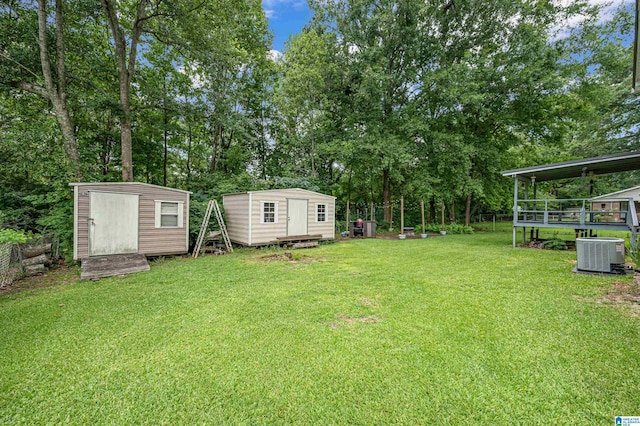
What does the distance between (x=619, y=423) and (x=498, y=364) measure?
2.42 feet

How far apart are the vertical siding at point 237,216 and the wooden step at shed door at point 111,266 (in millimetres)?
3128

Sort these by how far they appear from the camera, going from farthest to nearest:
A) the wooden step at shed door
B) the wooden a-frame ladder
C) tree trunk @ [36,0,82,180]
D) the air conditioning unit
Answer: the wooden a-frame ladder, tree trunk @ [36,0,82,180], the wooden step at shed door, the air conditioning unit

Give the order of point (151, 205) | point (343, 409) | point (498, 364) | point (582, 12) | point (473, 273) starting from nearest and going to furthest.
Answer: point (343, 409) < point (498, 364) < point (473, 273) < point (151, 205) < point (582, 12)

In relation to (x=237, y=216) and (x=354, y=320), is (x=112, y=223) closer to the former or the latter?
(x=237, y=216)

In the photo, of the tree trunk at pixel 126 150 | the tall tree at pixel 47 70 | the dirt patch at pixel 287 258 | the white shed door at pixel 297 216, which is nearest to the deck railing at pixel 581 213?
the dirt patch at pixel 287 258

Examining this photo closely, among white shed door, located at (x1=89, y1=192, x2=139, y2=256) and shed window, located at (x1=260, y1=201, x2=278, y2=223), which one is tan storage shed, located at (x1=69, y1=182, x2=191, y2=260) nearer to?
white shed door, located at (x1=89, y1=192, x2=139, y2=256)

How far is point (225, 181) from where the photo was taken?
12.7 metres

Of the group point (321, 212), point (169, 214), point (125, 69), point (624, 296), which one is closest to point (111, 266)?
point (169, 214)

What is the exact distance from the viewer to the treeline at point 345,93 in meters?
9.83

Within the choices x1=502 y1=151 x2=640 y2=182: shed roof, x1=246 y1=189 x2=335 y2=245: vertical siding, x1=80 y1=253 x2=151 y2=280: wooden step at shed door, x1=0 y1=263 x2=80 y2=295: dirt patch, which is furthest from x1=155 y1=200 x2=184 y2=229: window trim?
x1=502 y1=151 x2=640 y2=182: shed roof

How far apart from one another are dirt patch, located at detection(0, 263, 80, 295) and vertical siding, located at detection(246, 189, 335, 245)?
14.9 feet

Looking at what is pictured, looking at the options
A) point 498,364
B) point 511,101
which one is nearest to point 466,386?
point 498,364

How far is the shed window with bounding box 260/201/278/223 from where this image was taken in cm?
906

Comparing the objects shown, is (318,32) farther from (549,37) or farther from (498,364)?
(498,364)
